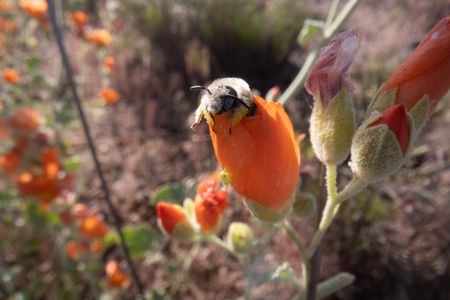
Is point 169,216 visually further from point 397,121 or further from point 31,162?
point 31,162

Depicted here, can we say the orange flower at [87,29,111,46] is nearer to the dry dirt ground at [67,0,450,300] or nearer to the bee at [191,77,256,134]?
the dry dirt ground at [67,0,450,300]

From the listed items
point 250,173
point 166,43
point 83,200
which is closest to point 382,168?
point 250,173

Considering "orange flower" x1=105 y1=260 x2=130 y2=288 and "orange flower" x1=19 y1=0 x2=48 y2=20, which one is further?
"orange flower" x1=19 y1=0 x2=48 y2=20

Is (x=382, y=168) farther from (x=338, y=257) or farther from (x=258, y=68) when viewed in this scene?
(x=258, y=68)

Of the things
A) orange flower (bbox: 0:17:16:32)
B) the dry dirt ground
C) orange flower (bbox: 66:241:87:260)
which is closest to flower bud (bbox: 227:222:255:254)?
the dry dirt ground

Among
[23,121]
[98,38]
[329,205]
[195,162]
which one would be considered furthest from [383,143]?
[195,162]
